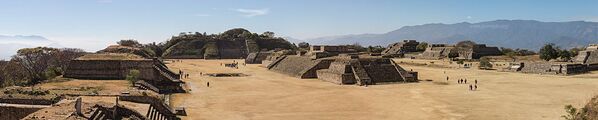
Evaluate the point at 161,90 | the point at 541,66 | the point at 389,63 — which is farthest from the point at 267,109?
the point at 541,66

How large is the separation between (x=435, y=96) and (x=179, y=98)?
18068mm

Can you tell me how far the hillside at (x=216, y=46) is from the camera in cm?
12094

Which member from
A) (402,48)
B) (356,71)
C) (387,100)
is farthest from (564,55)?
(387,100)

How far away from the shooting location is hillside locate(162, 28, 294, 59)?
120938 mm

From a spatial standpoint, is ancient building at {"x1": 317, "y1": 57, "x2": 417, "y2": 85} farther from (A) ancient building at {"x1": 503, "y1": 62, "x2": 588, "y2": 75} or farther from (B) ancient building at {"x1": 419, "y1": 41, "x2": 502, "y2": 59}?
(B) ancient building at {"x1": 419, "y1": 41, "x2": 502, "y2": 59}

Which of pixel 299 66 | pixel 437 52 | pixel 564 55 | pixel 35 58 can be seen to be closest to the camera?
pixel 35 58

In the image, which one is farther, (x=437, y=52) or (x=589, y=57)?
(x=437, y=52)

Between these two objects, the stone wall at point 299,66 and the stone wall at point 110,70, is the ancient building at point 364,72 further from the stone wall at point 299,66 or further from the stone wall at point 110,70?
the stone wall at point 110,70

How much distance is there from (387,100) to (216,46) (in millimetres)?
93459

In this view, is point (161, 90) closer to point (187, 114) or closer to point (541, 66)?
point (187, 114)

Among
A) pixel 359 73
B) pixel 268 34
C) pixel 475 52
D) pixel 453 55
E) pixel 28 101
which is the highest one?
pixel 268 34

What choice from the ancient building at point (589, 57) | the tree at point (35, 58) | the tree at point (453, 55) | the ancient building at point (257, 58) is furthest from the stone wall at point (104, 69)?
the tree at point (453, 55)

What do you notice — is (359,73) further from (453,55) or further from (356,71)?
(453,55)

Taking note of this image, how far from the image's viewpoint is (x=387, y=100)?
36406mm
